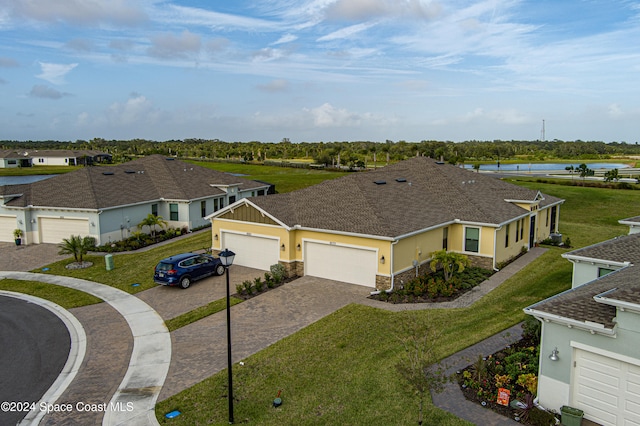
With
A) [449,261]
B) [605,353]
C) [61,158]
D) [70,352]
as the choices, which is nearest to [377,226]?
[449,261]

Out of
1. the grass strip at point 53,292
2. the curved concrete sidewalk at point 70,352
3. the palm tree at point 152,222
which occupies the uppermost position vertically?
the palm tree at point 152,222

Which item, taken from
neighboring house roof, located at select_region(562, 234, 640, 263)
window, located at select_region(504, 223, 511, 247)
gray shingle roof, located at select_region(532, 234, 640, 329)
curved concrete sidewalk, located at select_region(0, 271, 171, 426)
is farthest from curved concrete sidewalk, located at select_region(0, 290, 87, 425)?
window, located at select_region(504, 223, 511, 247)

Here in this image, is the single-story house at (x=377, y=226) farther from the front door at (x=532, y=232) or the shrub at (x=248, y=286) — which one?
the shrub at (x=248, y=286)

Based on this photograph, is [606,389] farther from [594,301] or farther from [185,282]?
[185,282]

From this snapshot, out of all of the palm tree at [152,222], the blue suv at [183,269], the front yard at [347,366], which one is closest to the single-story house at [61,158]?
the palm tree at [152,222]

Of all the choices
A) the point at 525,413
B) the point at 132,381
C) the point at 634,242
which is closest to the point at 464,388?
the point at 525,413
